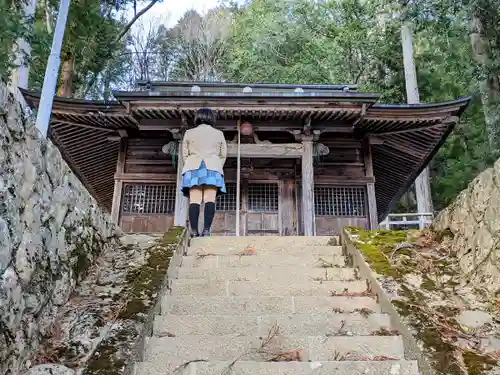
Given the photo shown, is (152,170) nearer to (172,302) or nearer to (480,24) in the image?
(172,302)

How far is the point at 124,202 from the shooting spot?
10.6 meters

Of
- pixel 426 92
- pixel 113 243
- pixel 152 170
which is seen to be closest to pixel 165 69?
pixel 426 92

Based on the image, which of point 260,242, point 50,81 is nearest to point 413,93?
point 50,81

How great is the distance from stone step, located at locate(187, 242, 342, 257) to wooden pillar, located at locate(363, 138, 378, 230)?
558 cm

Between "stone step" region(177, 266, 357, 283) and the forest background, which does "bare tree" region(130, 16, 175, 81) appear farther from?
"stone step" region(177, 266, 357, 283)

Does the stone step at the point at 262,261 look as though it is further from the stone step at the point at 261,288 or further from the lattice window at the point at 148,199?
the lattice window at the point at 148,199

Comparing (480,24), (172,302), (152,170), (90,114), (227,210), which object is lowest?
(172,302)

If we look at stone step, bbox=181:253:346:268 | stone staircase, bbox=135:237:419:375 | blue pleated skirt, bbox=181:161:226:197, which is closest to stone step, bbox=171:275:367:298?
stone staircase, bbox=135:237:419:375

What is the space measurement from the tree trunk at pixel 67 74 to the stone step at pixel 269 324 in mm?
13319

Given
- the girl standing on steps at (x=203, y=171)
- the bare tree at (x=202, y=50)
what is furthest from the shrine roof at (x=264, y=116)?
the bare tree at (x=202, y=50)

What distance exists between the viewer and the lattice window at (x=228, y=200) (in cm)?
1052

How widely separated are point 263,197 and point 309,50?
1390cm

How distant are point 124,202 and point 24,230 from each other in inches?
318

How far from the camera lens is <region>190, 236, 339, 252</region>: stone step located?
16.0 ft
